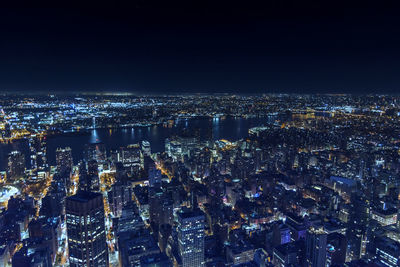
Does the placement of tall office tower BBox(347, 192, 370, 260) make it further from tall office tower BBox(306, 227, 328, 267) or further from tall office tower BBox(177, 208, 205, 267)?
tall office tower BBox(177, 208, 205, 267)

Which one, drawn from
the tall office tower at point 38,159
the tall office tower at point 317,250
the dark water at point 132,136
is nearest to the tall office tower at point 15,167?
the tall office tower at point 38,159

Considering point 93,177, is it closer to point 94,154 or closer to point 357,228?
point 94,154

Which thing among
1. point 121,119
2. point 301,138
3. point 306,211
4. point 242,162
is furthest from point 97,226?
point 121,119

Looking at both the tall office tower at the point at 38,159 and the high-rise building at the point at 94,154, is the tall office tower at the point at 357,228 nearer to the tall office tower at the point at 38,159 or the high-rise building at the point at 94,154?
the high-rise building at the point at 94,154

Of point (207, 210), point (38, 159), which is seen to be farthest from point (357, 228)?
point (38, 159)

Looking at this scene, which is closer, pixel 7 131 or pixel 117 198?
pixel 117 198

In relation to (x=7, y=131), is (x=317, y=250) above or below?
below
